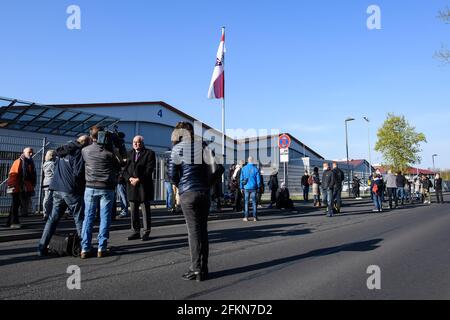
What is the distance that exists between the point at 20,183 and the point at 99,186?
13.4 ft

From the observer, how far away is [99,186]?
5.61 meters

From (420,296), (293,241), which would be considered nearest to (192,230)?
(420,296)

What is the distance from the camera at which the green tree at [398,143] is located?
43.2 metres

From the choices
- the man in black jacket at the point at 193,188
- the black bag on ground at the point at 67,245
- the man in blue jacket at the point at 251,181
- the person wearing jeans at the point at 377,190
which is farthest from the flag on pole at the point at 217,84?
the man in black jacket at the point at 193,188

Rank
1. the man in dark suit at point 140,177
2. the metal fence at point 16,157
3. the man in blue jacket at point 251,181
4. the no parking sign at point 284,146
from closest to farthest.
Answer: the man in dark suit at point 140,177
the man in blue jacket at point 251,181
the metal fence at point 16,157
the no parking sign at point 284,146

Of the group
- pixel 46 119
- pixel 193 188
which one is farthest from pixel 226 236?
pixel 46 119

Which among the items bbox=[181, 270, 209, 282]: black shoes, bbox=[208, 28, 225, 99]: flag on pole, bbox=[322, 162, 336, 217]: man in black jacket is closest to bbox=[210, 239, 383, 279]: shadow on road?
bbox=[181, 270, 209, 282]: black shoes

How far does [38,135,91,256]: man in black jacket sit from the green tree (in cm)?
4344

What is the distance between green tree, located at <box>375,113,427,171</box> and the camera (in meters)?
43.2

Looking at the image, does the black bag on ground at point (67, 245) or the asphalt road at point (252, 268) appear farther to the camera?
the black bag on ground at point (67, 245)

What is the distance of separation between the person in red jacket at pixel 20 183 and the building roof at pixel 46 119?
412 cm

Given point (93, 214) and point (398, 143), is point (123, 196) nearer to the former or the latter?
point (93, 214)

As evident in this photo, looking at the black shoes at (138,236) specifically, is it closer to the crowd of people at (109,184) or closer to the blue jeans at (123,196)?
the crowd of people at (109,184)
